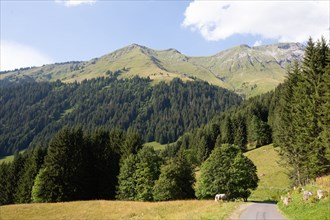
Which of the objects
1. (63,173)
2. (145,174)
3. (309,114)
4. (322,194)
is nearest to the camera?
(322,194)

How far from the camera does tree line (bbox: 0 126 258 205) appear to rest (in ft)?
209

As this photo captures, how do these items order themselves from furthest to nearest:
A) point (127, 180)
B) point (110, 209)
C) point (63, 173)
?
point (127, 180), point (63, 173), point (110, 209)

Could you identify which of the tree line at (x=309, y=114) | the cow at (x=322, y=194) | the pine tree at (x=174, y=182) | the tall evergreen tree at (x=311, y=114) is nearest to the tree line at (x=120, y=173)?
the pine tree at (x=174, y=182)

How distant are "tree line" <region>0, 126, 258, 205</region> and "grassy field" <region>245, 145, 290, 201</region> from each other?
9.75 m

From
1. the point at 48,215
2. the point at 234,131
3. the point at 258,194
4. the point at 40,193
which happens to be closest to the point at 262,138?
the point at 234,131

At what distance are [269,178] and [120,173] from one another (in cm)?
3877

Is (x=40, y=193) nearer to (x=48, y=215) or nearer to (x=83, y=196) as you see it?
(x=83, y=196)

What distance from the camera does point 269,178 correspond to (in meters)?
81.1

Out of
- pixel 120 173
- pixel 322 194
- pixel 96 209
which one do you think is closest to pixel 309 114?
pixel 322 194

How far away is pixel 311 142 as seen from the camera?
4100 centimetres

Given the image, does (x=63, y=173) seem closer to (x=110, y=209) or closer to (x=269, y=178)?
(x=110, y=209)

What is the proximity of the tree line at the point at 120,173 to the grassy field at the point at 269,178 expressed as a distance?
384 inches

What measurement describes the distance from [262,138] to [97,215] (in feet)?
303

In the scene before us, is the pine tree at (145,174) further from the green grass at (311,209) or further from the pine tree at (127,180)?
the green grass at (311,209)
